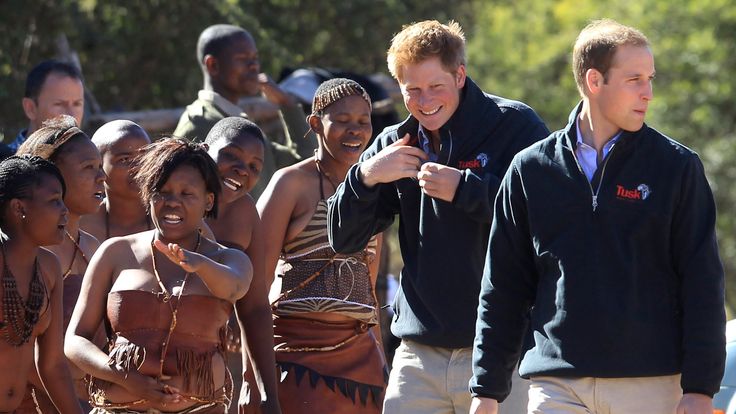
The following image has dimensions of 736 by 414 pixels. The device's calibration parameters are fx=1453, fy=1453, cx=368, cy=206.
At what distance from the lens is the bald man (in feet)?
21.6

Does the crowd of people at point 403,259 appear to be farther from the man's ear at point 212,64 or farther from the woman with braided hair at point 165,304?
the man's ear at point 212,64

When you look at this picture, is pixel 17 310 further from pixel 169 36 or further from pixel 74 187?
pixel 169 36

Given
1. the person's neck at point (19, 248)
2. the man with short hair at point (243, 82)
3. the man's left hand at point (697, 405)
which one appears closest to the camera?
the man's left hand at point (697, 405)

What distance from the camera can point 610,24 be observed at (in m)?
5.18

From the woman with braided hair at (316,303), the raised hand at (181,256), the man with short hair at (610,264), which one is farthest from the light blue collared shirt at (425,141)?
the raised hand at (181,256)

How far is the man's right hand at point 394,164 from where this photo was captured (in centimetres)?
552

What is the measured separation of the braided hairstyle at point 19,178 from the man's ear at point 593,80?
6.73 ft

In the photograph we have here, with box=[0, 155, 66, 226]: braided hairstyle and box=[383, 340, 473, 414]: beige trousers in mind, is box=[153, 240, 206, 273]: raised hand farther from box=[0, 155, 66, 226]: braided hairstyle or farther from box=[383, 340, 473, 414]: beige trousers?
box=[383, 340, 473, 414]: beige trousers

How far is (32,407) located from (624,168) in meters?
2.44

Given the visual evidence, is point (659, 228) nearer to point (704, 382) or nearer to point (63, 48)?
point (704, 382)

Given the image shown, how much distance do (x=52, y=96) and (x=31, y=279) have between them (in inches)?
97.5

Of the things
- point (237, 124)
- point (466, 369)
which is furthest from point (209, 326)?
point (237, 124)

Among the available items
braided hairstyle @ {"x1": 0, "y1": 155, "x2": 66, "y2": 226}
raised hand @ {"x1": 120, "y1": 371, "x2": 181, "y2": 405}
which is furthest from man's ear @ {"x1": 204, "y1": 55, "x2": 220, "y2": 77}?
raised hand @ {"x1": 120, "y1": 371, "x2": 181, "y2": 405}

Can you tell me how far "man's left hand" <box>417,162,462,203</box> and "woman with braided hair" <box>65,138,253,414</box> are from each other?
0.77 m
